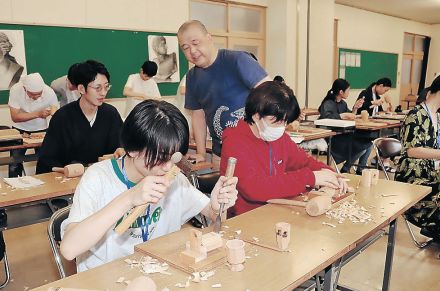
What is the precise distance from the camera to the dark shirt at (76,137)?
8.57 ft

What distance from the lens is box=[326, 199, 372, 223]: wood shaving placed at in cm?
156

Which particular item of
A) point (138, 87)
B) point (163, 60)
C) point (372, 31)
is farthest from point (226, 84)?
point (372, 31)

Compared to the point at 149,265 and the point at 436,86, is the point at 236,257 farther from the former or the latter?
the point at 436,86

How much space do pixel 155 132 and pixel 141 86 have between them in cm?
422

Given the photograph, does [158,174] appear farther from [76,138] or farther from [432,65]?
[432,65]

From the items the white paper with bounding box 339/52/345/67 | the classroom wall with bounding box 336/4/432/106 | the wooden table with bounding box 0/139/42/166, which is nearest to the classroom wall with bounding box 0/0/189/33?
the wooden table with bounding box 0/139/42/166

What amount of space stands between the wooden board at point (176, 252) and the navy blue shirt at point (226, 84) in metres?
1.18

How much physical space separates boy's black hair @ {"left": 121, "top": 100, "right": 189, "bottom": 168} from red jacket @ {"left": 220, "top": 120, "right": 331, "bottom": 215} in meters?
0.64

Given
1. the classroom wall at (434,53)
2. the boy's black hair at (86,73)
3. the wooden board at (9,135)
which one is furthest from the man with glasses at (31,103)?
the classroom wall at (434,53)

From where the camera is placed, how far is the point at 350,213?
63.3 inches

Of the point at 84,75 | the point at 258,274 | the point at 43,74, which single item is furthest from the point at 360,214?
the point at 43,74

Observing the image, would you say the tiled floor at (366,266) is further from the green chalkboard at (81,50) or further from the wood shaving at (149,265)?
the green chalkboard at (81,50)

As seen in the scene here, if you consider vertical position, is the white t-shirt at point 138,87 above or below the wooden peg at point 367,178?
above

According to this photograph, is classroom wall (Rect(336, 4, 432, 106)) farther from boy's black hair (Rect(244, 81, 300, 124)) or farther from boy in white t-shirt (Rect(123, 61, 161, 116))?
boy's black hair (Rect(244, 81, 300, 124))
